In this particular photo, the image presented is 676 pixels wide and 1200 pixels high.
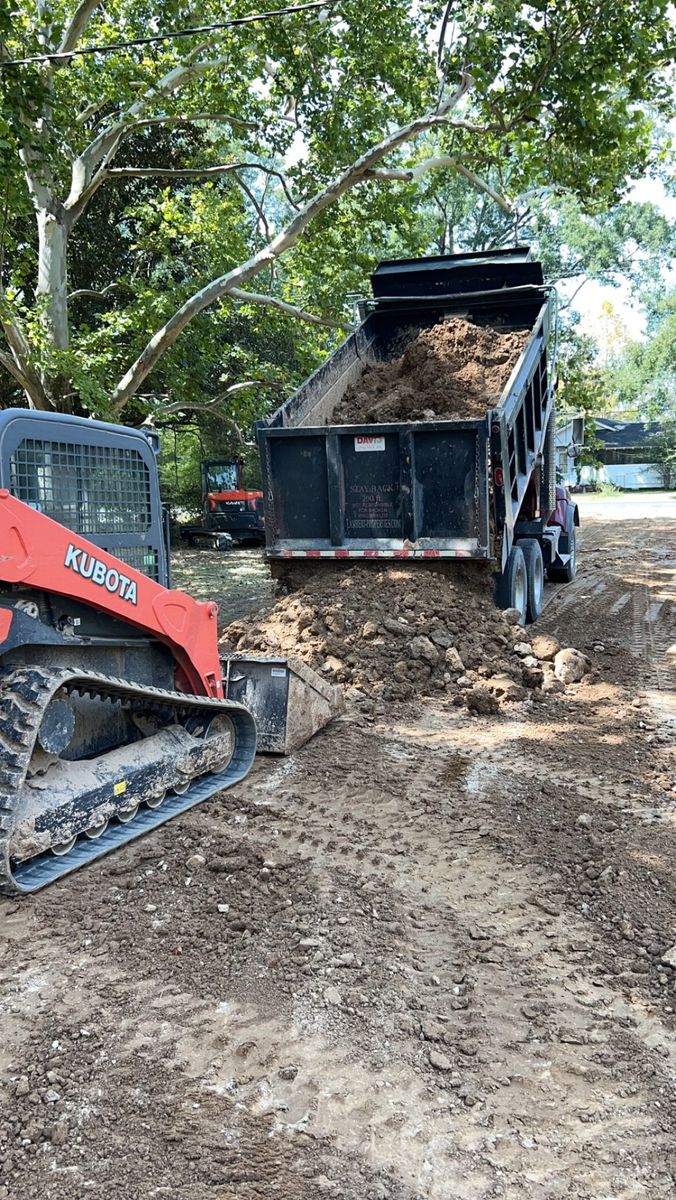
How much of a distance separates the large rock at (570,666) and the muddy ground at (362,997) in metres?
1.73

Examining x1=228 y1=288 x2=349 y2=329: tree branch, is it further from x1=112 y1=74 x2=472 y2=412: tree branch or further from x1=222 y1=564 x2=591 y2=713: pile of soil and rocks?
x1=222 y1=564 x2=591 y2=713: pile of soil and rocks

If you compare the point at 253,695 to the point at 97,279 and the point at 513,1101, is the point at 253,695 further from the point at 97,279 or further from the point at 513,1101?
the point at 97,279

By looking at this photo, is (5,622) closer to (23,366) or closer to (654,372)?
(23,366)

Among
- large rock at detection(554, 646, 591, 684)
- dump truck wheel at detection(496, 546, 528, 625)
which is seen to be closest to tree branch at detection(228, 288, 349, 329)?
dump truck wheel at detection(496, 546, 528, 625)

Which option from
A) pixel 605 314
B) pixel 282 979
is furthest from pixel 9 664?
pixel 605 314

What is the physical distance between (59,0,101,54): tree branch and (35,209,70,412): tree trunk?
1978 mm

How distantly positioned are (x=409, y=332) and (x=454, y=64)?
531cm

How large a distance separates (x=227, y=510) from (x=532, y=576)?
13193mm

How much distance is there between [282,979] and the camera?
327 cm

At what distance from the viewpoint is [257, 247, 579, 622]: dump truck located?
779 centimetres

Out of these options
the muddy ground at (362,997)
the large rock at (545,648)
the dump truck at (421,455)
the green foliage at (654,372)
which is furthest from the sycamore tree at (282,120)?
the green foliage at (654,372)

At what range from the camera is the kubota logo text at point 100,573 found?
4102 millimetres

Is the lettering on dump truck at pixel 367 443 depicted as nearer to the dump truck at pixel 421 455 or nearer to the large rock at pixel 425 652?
the dump truck at pixel 421 455

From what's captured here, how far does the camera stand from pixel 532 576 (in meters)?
9.58
